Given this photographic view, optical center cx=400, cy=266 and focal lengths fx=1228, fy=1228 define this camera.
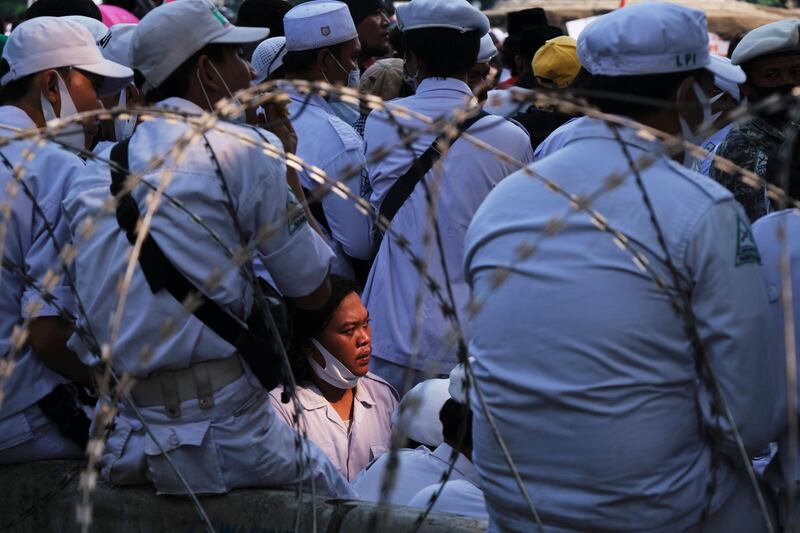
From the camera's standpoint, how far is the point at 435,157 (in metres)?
4.59

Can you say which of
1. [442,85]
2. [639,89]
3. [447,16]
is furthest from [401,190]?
[639,89]

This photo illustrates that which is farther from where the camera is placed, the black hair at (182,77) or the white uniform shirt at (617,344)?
the black hair at (182,77)

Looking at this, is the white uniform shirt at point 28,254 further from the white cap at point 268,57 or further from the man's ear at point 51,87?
the white cap at point 268,57

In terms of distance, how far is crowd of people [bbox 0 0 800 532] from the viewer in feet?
8.28

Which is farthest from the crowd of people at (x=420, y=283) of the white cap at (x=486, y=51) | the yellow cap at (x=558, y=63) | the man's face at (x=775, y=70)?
the white cap at (x=486, y=51)

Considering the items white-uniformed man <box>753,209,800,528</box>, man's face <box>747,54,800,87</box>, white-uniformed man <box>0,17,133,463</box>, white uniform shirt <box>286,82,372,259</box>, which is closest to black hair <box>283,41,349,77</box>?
white uniform shirt <box>286,82,372,259</box>

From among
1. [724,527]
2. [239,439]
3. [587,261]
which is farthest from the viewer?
[239,439]

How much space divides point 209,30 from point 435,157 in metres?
1.33

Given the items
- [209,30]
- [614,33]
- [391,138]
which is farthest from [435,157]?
[614,33]

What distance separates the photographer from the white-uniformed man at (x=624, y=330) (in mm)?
2531

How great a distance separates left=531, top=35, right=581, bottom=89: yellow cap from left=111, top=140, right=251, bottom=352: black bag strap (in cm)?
325

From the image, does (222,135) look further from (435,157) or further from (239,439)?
(435,157)

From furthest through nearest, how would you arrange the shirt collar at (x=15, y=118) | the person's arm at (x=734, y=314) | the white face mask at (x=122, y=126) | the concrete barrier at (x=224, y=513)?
the white face mask at (x=122, y=126) < the shirt collar at (x=15, y=118) < the concrete barrier at (x=224, y=513) < the person's arm at (x=734, y=314)

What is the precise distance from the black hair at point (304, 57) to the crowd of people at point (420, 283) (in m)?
0.65
